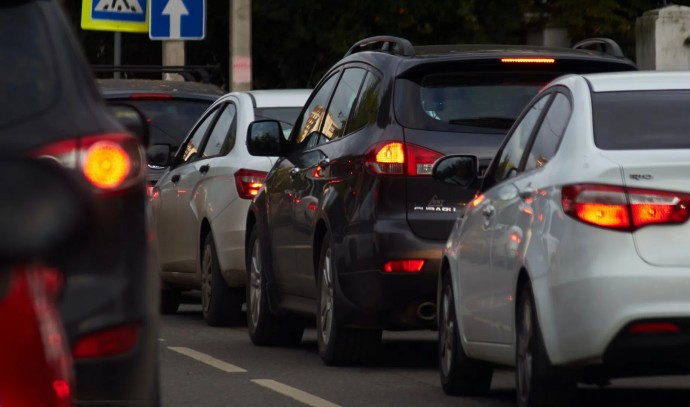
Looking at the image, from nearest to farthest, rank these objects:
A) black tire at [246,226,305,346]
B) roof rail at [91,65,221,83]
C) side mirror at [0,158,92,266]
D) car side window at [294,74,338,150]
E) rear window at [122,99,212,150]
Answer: side mirror at [0,158,92,266]
car side window at [294,74,338,150]
black tire at [246,226,305,346]
rear window at [122,99,212,150]
roof rail at [91,65,221,83]

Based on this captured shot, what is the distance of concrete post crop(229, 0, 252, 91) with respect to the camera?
74.8ft

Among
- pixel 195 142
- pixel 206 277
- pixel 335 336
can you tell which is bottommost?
pixel 206 277

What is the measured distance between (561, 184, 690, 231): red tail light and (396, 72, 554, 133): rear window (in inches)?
113

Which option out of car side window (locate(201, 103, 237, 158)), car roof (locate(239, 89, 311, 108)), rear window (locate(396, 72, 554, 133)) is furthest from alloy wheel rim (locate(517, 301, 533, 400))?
car roof (locate(239, 89, 311, 108))

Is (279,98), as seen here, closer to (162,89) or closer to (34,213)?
(162,89)

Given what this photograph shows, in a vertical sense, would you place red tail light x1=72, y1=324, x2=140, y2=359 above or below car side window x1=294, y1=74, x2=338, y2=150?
below

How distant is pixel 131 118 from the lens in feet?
20.0

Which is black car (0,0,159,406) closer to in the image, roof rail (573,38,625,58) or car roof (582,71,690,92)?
car roof (582,71,690,92)

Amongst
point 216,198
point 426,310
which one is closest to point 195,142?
point 216,198

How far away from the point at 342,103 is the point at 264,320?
5.45ft

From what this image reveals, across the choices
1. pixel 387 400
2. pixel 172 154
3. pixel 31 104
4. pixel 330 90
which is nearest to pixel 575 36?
pixel 172 154

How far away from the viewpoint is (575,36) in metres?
34.2

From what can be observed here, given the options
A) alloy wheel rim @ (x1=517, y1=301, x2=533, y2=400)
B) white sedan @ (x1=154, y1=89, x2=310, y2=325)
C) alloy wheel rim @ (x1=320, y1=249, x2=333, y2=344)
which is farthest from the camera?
white sedan @ (x1=154, y1=89, x2=310, y2=325)

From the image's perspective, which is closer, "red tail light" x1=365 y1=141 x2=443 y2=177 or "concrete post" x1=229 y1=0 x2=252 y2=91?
"red tail light" x1=365 y1=141 x2=443 y2=177
